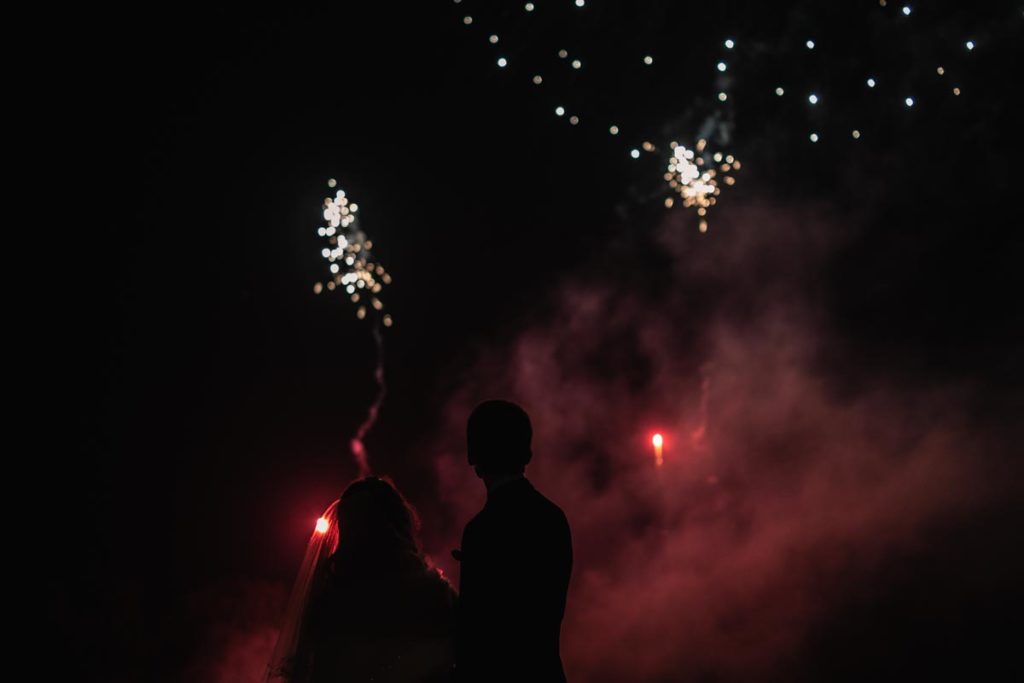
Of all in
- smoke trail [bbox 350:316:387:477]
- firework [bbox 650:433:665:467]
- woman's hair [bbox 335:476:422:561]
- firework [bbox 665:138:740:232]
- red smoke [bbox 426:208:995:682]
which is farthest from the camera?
smoke trail [bbox 350:316:387:477]

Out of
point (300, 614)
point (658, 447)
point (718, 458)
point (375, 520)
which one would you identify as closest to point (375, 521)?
point (375, 520)

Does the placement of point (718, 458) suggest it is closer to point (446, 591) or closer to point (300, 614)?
point (446, 591)

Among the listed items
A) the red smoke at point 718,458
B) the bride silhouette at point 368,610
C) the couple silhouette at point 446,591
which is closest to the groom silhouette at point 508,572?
the couple silhouette at point 446,591

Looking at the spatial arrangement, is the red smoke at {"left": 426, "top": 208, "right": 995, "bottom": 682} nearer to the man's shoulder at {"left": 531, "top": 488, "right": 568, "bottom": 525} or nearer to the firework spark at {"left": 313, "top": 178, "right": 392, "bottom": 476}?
the firework spark at {"left": 313, "top": 178, "right": 392, "bottom": 476}

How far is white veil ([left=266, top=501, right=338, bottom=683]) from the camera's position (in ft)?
11.1

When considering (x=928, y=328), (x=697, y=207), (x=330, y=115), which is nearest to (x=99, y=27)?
(x=330, y=115)

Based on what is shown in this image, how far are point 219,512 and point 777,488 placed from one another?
665 centimetres

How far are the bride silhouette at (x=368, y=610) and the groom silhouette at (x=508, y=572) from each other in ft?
Result: 3.62

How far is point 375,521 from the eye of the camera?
361 centimetres

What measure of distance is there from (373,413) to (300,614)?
7338mm

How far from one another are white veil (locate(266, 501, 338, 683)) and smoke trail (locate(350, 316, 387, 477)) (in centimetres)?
693

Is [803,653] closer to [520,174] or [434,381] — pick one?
→ [434,381]

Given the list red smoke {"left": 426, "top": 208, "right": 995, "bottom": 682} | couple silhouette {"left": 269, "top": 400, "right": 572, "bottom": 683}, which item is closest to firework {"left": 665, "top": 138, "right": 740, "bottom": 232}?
red smoke {"left": 426, "top": 208, "right": 995, "bottom": 682}

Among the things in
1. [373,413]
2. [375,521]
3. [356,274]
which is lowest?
[375,521]
